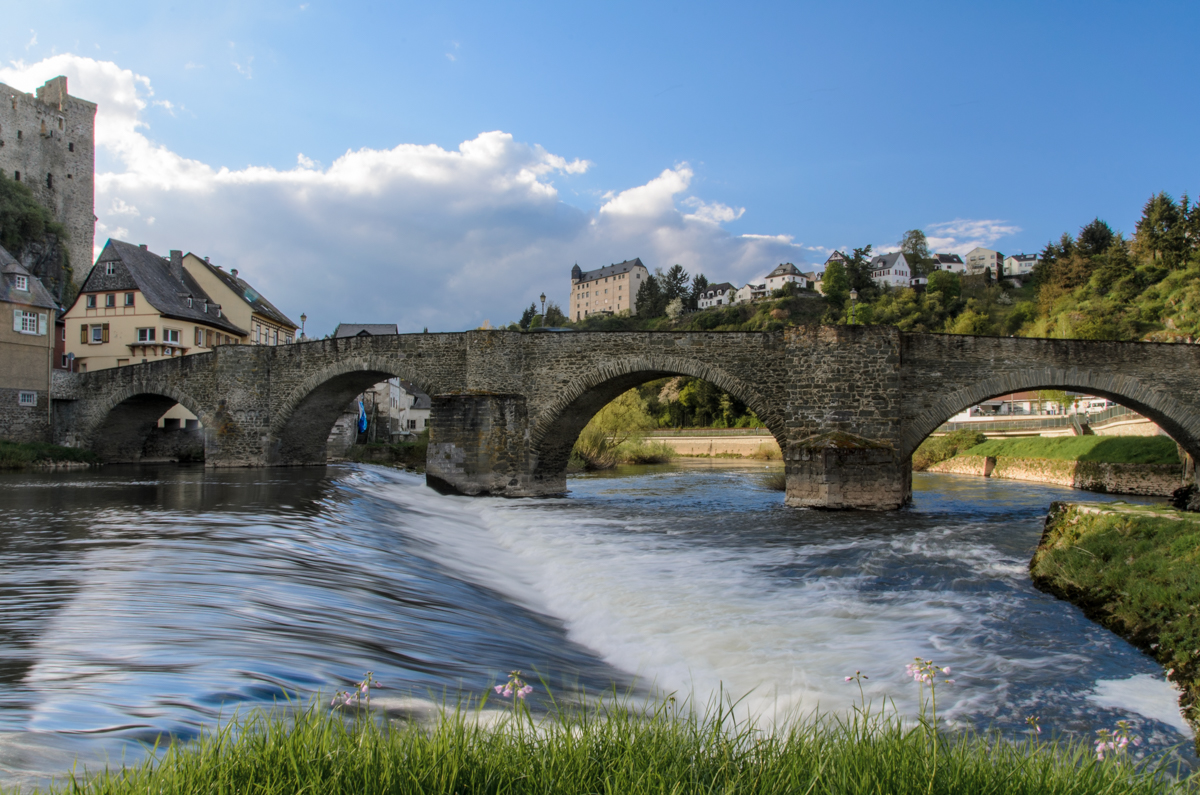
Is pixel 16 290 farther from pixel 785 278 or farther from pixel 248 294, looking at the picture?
pixel 785 278

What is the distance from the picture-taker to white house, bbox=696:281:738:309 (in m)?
114

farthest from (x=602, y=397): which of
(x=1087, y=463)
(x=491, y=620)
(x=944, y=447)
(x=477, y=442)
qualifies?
(x=944, y=447)

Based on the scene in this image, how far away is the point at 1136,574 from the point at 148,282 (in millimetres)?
41086

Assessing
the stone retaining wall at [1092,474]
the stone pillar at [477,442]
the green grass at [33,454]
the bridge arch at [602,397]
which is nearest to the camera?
the bridge arch at [602,397]

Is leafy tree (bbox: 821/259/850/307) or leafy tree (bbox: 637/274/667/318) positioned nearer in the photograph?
leafy tree (bbox: 821/259/850/307)

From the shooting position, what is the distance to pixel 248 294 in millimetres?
45656

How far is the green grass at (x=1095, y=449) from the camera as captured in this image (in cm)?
2398

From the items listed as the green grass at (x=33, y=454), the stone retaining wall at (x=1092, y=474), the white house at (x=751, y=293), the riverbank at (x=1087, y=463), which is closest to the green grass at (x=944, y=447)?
the riverbank at (x=1087, y=463)

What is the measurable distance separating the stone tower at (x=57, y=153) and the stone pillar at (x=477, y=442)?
49.3 metres

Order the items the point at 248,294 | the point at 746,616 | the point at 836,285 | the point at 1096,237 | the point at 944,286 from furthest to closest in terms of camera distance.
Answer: the point at 836,285 < the point at 944,286 < the point at 1096,237 < the point at 248,294 < the point at 746,616

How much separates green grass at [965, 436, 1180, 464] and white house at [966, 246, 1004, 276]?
86.7 metres

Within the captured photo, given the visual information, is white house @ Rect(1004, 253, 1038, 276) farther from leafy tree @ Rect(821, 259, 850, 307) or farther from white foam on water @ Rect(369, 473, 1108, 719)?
white foam on water @ Rect(369, 473, 1108, 719)

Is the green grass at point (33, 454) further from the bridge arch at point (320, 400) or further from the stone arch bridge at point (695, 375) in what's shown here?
the bridge arch at point (320, 400)

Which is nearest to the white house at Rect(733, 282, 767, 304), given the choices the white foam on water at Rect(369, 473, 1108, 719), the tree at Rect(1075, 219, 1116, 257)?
the tree at Rect(1075, 219, 1116, 257)
